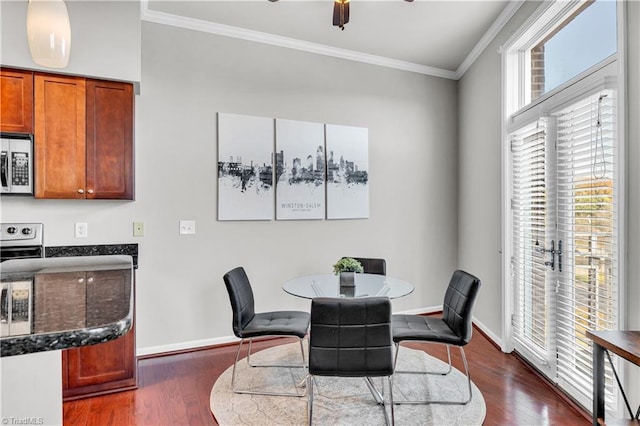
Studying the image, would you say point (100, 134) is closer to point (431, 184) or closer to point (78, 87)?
point (78, 87)

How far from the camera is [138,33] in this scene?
2.64 metres

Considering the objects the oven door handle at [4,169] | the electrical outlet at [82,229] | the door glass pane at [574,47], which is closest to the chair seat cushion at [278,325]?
the electrical outlet at [82,229]

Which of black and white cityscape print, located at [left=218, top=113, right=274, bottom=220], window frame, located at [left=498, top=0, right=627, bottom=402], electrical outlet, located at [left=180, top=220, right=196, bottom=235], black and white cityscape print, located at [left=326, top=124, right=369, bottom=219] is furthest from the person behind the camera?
black and white cityscape print, located at [left=326, top=124, right=369, bottom=219]

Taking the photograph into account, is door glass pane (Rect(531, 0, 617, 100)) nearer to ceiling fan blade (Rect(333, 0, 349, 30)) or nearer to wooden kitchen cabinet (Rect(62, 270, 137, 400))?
ceiling fan blade (Rect(333, 0, 349, 30))

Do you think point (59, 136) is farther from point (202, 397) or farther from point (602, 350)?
point (602, 350)

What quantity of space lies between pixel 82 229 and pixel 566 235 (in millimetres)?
3553

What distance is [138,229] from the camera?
302 cm

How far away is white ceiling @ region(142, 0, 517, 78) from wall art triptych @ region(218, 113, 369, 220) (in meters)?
0.82

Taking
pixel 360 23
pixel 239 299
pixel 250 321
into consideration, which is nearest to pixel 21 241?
pixel 239 299

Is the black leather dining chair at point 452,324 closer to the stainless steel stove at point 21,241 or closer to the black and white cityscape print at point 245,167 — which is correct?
the black and white cityscape print at point 245,167

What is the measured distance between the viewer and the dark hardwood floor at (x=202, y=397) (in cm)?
218

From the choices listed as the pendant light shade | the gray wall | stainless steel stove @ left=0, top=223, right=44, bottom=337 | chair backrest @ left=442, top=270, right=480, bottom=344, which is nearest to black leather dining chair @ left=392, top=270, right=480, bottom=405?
chair backrest @ left=442, top=270, right=480, bottom=344

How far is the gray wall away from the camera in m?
3.08

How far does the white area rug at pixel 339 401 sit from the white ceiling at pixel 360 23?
9.74 ft
